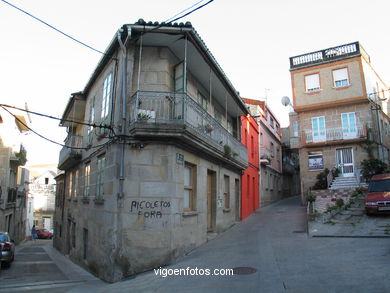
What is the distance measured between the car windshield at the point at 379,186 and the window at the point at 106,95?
1202 centimetres

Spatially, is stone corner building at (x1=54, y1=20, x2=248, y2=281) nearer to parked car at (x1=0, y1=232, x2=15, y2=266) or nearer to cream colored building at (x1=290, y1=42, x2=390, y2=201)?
parked car at (x1=0, y1=232, x2=15, y2=266)

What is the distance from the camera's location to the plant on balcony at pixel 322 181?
19527 mm

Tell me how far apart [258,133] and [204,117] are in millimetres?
12822

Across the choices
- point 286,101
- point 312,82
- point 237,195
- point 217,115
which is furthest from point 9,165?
point 312,82

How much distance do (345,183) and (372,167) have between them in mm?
1828

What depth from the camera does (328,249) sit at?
888 cm

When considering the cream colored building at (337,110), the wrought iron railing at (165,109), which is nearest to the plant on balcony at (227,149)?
the wrought iron railing at (165,109)

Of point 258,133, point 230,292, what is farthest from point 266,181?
point 230,292

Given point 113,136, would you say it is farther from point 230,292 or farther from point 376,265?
point 376,265

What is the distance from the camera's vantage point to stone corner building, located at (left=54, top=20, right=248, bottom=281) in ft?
26.8

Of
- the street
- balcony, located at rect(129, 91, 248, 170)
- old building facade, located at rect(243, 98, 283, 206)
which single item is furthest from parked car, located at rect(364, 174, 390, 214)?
old building facade, located at rect(243, 98, 283, 206)

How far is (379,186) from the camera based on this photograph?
13.3m

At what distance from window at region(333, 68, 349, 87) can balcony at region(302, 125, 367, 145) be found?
3.11 m

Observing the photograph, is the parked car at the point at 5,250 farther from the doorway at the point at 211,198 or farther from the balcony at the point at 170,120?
the doorway at the point at 211,198
